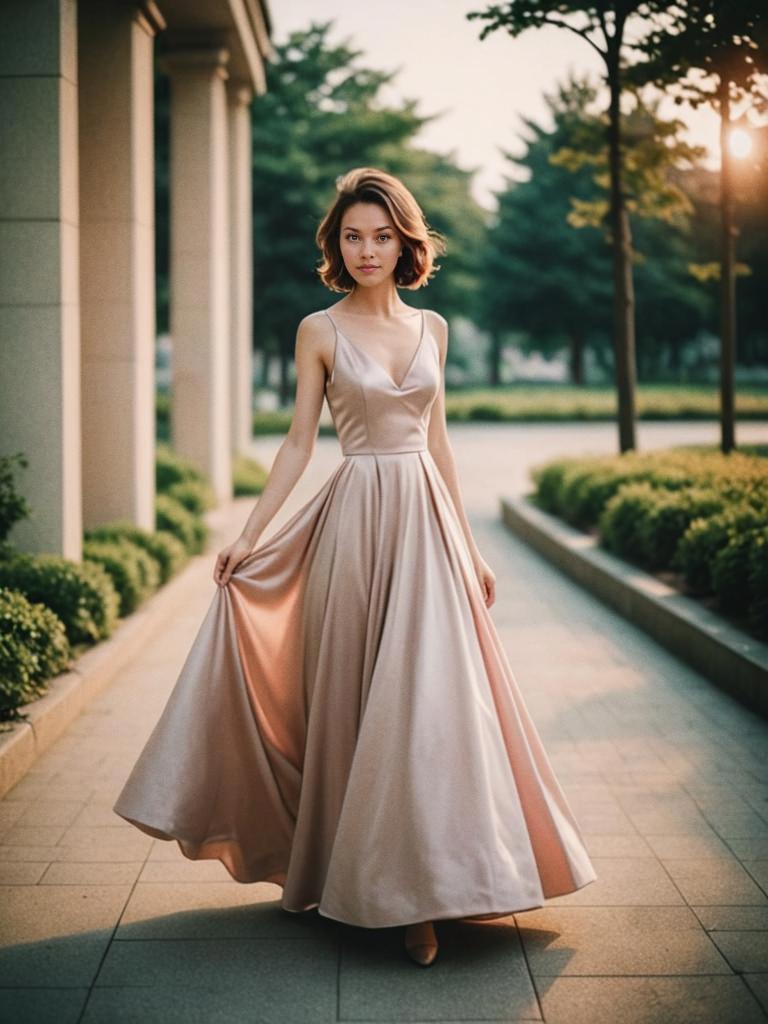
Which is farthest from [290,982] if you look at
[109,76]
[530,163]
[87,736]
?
[530,163]

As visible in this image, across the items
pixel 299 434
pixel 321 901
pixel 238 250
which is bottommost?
pixel 321 901

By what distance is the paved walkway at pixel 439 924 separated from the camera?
10.2 ft

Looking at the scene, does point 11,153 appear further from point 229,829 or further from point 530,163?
point 530,163

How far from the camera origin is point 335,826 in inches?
136

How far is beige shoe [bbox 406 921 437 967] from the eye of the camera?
331cm

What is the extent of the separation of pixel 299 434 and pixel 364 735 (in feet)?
3.13

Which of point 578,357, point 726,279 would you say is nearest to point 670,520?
point 726,279

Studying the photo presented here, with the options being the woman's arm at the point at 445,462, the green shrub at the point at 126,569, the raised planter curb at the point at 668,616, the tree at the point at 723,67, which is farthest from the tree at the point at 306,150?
the woman's arm at the point at 445,462

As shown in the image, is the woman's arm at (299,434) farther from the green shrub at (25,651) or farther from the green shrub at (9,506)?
the green shrub at (9,506)

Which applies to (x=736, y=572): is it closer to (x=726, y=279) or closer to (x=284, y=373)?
(x=726, y=279)

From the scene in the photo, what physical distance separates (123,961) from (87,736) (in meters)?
2.38

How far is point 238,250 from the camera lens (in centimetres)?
1709

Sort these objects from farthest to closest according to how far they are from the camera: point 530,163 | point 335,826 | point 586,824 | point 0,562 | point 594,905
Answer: point 530,163, point 0,562, point 586,824, point 594,905, point 335,826

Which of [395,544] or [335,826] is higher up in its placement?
[395,544]
